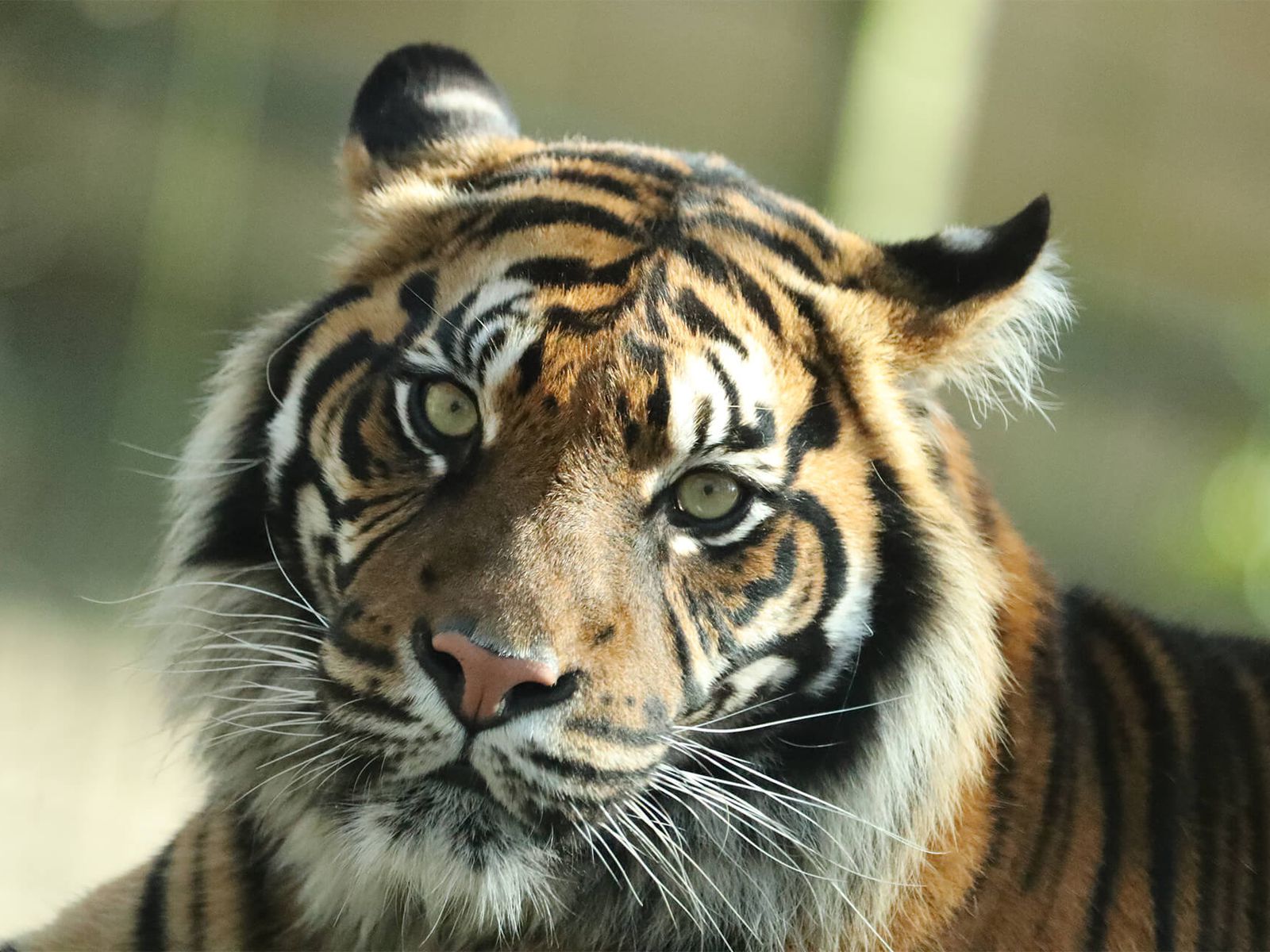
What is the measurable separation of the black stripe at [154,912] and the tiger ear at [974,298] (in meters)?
0.94

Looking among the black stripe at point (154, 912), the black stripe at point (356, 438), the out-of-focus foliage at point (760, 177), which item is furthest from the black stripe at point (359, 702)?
the out-of-focus foliage at point (760, 177)

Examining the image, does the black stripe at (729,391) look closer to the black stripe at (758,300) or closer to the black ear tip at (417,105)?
the black stripe at (758,300)

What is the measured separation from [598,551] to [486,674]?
0.15 m

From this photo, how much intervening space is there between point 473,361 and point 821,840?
0.56m

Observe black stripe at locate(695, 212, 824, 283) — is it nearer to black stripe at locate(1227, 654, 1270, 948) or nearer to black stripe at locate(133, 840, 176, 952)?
black stripe at locate(1227, 654, 1270, 948)

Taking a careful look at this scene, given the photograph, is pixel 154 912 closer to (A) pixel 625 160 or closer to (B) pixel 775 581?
(B) pixel 775 581

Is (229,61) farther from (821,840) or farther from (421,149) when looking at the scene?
(821,840)

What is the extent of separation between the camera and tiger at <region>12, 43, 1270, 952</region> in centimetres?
99

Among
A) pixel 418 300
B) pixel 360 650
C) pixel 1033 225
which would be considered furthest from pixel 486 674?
pixel 1033 225

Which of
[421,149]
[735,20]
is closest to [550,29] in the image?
[735,20]

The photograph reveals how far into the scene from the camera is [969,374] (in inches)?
48.4

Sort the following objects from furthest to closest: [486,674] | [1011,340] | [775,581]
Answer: [1011,340] < [775,581] < [486,674]

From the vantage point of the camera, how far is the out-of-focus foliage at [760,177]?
2162 mm

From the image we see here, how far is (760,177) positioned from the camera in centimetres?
255
